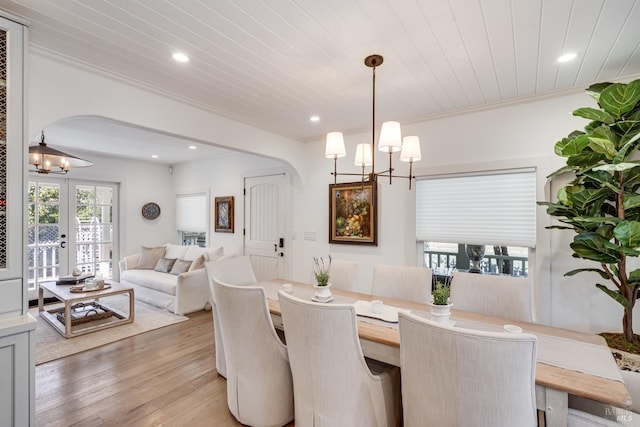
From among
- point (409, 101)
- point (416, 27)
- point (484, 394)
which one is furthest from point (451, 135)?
point (484, 394)

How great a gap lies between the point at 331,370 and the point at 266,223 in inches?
141

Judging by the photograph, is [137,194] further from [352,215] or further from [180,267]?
[352,215]

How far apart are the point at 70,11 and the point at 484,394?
2765 millimetres

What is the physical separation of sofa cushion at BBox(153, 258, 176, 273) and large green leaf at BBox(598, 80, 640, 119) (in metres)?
5.71

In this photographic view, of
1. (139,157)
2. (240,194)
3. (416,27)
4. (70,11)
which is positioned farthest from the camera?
(139,157)

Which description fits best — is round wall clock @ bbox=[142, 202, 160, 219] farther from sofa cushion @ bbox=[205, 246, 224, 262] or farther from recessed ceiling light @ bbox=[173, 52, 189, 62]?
recessed ceiling light @ bbox=[173, 52, 189, 62]

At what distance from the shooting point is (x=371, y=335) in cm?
171

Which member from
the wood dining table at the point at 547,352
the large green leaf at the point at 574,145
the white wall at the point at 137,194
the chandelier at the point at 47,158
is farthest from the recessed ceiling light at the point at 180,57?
the white wall at the point at 137,194

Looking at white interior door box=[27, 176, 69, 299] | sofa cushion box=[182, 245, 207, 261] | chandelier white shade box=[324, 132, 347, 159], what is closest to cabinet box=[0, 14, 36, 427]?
chandelier white shade box=[324, 132, 347, 159]

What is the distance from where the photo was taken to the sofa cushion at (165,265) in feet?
16.8

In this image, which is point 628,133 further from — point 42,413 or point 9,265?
point 42,413

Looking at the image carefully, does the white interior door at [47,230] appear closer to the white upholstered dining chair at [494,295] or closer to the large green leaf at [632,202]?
the white upholstered dining chair at [494,295]

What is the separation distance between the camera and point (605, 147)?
188 cm

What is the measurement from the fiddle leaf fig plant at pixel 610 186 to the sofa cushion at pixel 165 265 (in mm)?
5320
